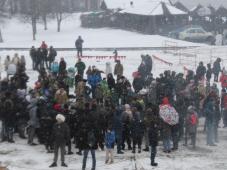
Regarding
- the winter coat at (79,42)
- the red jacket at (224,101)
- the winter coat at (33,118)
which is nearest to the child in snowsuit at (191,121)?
the red jacket at (224,101)

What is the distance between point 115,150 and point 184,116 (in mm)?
2558

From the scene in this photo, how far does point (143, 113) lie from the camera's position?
18.1 metres

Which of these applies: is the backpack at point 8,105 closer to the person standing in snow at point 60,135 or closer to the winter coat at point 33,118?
the winter coat at point 33,118

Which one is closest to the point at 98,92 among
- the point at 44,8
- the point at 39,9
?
the point at 39,9

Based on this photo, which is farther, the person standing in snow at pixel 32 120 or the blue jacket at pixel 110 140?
the person standing in snow at pixel 32 120

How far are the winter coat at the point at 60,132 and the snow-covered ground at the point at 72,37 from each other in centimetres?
2820

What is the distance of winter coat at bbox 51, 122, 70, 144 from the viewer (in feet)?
51.6

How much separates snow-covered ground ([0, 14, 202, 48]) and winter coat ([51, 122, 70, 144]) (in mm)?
28204

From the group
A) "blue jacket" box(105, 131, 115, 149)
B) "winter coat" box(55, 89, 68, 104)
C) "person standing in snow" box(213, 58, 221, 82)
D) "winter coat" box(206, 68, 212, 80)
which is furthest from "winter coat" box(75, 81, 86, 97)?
"person standing in snow" box(213, 58, 221, 82)

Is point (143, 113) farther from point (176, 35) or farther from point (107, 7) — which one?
point (107, 7)

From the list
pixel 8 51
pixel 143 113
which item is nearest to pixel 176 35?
pixel 8 51

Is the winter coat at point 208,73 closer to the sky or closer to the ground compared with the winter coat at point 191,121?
closer to the sky

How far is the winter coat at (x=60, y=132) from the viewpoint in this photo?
51.6 feet

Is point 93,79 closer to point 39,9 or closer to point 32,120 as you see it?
Answer: point 32,120
